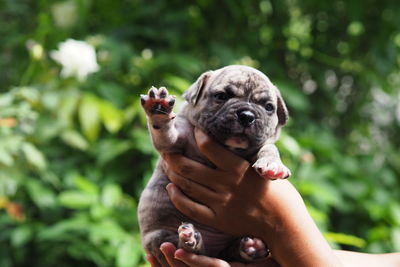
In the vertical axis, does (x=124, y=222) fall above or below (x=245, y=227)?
below

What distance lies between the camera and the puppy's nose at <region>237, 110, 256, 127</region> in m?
2.16

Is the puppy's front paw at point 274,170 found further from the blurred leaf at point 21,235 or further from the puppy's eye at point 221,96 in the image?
the blurred leaf at point 21,235

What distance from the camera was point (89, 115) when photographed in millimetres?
3918

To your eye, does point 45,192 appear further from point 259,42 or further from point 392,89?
point 392,89

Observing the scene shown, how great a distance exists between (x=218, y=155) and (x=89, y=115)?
181 cm

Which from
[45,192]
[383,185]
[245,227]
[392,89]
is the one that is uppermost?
[392,89]

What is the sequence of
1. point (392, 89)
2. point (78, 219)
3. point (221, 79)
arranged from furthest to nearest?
point (392, 89) < point (78, 219) < point (221, 79)

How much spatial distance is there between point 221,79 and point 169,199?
60 centimetres

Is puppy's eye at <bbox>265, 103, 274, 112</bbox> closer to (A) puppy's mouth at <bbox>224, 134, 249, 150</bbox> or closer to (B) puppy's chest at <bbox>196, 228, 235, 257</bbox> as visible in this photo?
(A) puppy's mouth at <bbox>224, 134, 249, 150</bbox>

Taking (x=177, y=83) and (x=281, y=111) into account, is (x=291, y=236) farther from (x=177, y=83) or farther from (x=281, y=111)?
(x=177, y=83)

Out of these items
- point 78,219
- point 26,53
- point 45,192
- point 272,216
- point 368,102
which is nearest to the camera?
point 272,216

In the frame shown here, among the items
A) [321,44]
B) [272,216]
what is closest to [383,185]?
[321,44]

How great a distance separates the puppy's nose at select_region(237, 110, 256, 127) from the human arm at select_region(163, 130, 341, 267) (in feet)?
0.87

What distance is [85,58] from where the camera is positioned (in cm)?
408
